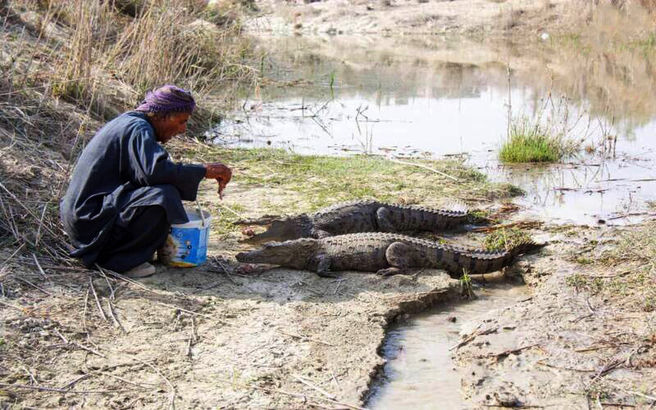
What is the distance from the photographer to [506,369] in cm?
382

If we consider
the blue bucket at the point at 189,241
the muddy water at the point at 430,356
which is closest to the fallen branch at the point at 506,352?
the muddy water at the point at 430,356

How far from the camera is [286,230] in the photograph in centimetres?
591

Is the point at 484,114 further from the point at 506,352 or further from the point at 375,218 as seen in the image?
the point at 506,352

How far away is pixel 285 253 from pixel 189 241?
2.67 ft

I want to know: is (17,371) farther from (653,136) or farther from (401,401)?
(653,136)

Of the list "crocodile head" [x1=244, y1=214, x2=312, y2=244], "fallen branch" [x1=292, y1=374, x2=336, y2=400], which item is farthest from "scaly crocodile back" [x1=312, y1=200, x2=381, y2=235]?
"fallen branch" [x1=292, y1=374, x2=336, y2=400]

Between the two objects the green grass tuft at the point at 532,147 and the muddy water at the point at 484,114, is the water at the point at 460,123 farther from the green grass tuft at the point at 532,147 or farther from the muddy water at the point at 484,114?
the green grass tuft at the point at 532,147

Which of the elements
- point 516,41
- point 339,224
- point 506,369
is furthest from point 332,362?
point 516,41

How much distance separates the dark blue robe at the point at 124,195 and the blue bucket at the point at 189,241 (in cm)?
12

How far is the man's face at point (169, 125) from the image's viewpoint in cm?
476

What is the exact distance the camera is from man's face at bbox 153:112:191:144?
4762 millimetres

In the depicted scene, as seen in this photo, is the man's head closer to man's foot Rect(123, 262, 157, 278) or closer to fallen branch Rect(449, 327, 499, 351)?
man's foot Rect(123, 262, 157, 278)

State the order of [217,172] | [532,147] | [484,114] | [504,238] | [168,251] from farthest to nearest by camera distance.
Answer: [484,114], [532,147], [504,238], [168,251], [217,172]

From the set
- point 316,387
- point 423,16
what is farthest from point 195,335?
point 423,16
